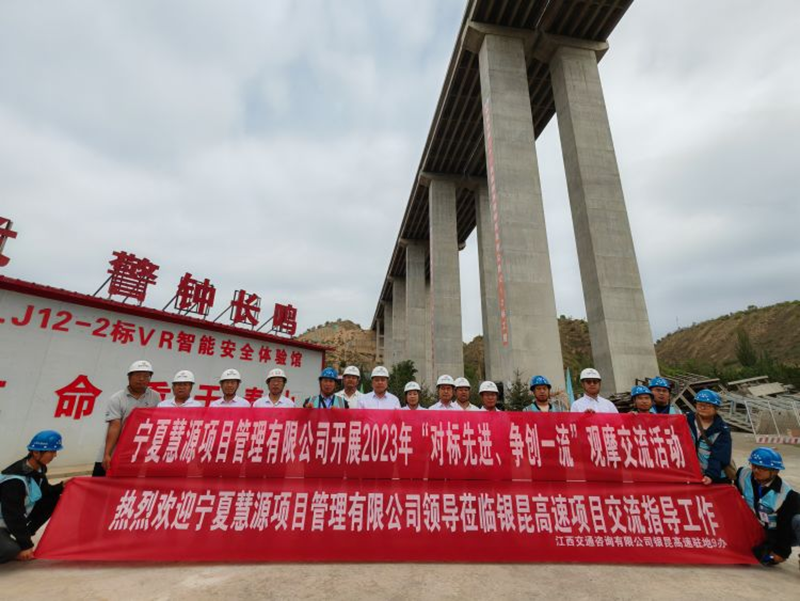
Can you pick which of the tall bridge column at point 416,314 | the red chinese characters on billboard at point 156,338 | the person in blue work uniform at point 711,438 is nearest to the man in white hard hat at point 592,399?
the person in blue work uniform at point 711,438

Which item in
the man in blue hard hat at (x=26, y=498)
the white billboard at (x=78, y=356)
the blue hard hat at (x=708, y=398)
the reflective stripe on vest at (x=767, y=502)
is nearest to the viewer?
the man in blue hard hat at (x=26, y=498)

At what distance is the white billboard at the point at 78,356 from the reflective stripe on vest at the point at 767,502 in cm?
1172

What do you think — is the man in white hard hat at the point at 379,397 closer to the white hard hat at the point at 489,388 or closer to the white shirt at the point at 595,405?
the white hard hat at the point at 489,388

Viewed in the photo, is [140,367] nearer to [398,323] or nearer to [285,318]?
[285,318]

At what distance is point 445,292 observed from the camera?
27.0 metres

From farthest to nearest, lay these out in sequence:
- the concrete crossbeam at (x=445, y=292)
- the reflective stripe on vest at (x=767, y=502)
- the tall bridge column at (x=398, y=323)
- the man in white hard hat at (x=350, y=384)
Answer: the tall bridge column at (x=398, y=323) < the concrete crossbeam at (x=445, y=292) < the man in white hard hat at (x=350, y=384) < the reflective stripe on vest at (x=767, y=502)

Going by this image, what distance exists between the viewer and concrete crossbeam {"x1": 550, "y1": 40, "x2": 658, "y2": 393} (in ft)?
47.7

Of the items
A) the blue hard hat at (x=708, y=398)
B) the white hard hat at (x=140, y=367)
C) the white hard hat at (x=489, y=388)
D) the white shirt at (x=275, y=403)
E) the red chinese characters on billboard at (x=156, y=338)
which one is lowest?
the white shirt at (x=275, y=403)

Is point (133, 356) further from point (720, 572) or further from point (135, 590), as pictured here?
point (720, 572)

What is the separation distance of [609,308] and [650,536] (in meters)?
12.7

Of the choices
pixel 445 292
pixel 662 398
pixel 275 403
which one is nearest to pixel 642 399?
pixel 662 398

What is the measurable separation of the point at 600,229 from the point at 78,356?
1793 cm

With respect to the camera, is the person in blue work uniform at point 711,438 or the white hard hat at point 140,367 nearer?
the person in blue work uniform at point 711,438

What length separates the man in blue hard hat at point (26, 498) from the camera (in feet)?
11.4
